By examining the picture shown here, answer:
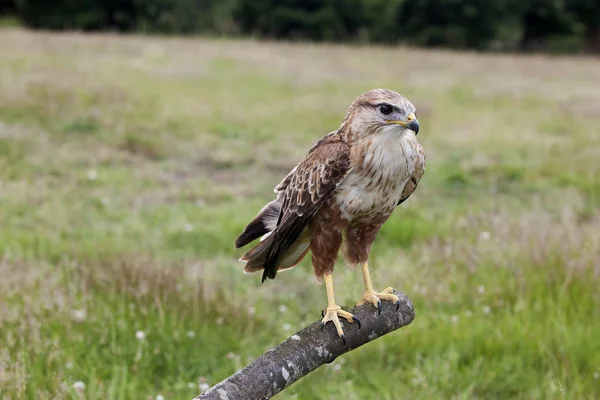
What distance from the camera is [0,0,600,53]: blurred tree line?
121 ft

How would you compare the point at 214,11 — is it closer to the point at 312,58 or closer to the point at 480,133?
the point at 312,58

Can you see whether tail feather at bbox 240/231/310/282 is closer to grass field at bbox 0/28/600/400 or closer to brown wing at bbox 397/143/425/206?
brown wing at bbox 397/143/425/206

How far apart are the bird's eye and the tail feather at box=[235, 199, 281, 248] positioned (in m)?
0.78

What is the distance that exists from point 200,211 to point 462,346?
4.39 metres

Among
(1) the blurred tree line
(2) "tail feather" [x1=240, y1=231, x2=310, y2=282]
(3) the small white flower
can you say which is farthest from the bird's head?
(1) the blurred tree line

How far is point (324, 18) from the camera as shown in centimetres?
3812

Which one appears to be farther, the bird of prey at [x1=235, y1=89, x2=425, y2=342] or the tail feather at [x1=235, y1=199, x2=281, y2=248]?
the tail feather at [x1=235, y1=199, x2=281, y2=248]

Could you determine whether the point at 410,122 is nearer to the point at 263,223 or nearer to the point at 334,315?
the point at 334,315

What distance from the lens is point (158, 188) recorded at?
31.3 ft

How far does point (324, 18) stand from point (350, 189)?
36652 mm

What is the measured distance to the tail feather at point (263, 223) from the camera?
10.7 feet

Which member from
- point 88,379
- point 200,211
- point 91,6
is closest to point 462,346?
point 88,379

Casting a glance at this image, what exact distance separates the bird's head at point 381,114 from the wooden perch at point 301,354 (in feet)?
2.66

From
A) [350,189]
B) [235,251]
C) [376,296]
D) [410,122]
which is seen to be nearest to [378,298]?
[376,296]
